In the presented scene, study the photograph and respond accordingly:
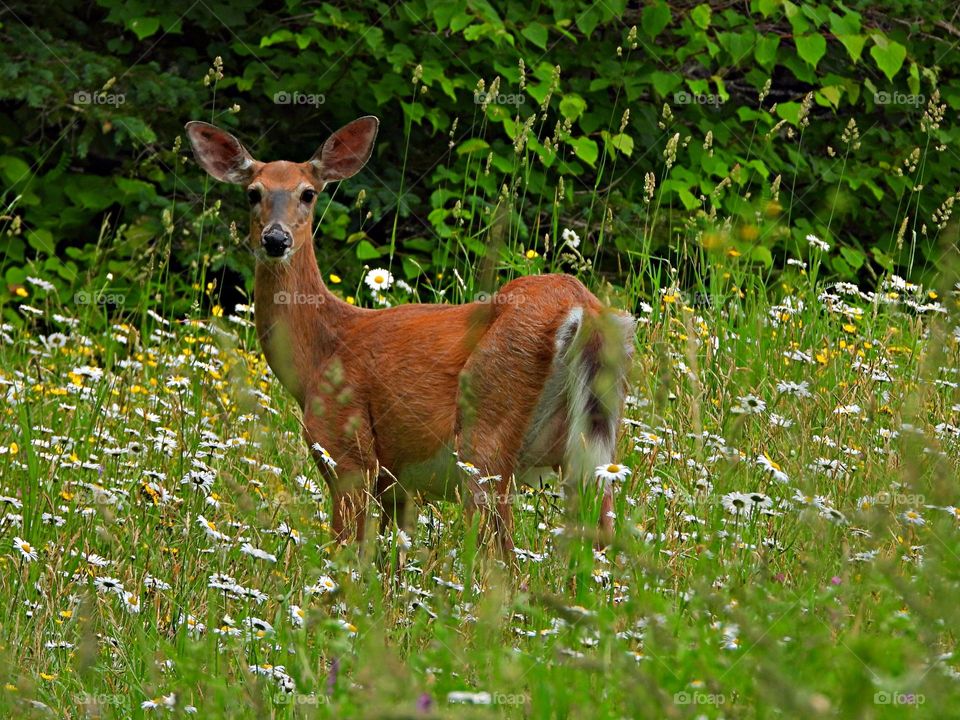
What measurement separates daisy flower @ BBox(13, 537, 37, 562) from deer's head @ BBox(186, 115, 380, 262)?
66.6 inches

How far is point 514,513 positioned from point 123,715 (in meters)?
2.07

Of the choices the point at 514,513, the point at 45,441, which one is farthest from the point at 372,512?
the point at 45,441

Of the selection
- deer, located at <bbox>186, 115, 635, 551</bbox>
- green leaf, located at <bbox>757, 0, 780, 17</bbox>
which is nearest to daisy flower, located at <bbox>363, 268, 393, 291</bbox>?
deer, located at <bbox>186, 115, 635, 551</bbox>

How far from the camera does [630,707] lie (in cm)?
238

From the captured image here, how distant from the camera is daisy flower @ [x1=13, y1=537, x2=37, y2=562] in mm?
3725

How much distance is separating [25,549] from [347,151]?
99.4 inches

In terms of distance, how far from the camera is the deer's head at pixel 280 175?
5234 mm

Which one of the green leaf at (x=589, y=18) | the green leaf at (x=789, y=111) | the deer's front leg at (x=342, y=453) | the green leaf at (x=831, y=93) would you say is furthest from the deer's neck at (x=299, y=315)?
the green leaf at (x=831, y=93)

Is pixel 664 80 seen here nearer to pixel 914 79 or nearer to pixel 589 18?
pixel 589 18

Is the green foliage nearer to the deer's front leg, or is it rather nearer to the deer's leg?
the deer's leg

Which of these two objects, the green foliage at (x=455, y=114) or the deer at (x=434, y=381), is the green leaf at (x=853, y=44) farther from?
the deer at (x=434, y=381)

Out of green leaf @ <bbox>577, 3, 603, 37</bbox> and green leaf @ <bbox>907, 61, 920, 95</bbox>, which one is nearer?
green leaf @ <bbox>577, 3, 603, 37</bbox>

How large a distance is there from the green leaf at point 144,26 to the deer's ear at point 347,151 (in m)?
2.53

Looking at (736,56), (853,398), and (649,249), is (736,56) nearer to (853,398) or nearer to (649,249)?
(649,249)
